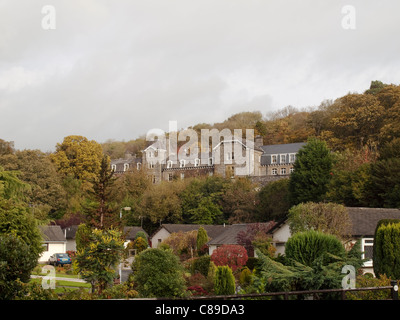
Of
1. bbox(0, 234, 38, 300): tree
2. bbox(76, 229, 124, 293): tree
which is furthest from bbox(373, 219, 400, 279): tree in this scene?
bbox(0, 234, 38, 300): tree

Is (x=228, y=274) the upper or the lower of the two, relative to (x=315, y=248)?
lower

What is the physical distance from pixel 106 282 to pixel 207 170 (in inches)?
2599

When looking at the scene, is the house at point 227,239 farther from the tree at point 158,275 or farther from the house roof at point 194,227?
the tree at point 158,275

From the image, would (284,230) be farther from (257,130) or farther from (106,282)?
(257,130)

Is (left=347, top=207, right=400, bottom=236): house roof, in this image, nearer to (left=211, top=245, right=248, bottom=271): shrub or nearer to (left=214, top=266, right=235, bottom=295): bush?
(left=211, top=245, right=248, bottom=271): shrub

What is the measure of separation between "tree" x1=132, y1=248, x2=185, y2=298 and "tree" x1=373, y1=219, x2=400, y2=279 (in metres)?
9.39

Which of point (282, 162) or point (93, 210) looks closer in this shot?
point (93, 210)

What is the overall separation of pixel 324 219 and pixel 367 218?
4.47 m

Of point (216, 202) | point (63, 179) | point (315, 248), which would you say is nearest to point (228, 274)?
point (315, 248)

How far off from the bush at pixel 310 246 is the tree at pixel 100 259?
24.0 ft

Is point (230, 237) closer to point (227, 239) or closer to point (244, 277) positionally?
point (227, 239)

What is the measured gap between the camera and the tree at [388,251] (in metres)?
22.4

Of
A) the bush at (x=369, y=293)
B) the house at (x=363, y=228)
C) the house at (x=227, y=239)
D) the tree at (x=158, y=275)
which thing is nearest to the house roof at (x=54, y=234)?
the house at (x=227, y=239)

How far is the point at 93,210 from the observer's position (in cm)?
3422
